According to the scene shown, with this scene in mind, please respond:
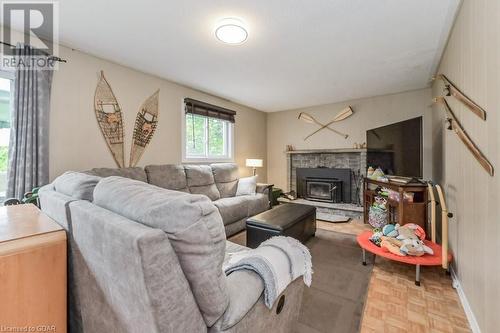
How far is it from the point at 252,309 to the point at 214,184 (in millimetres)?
2959

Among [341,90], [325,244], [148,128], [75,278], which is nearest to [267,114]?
[341,90]

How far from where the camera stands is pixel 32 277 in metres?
0.98

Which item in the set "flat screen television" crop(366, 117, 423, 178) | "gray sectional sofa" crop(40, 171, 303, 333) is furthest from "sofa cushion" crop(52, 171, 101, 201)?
"flat screen television" crop(366, 117, 423, 178)

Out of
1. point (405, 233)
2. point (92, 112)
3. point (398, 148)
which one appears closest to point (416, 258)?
point (405, 233)

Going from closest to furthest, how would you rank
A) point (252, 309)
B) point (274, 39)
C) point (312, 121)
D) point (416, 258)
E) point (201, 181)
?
1. point (252, 309)
2. point (416, 258)
3. point (274, 39)
4. point (201, 181)
5. point (312, 121)

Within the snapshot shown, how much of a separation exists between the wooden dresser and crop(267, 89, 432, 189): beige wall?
470 cm

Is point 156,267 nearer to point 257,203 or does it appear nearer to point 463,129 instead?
point 463,129

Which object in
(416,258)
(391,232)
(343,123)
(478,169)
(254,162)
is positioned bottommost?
(416,258)

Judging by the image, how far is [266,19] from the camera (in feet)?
6.44

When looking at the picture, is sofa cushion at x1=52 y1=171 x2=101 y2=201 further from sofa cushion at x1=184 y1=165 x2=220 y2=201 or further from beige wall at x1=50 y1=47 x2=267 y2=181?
sofa cushion at x1=184 y1=165 x2=220 y2=201

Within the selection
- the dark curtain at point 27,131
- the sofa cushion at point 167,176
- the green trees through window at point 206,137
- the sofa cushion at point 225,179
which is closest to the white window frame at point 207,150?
the green trees through window at point 206,137

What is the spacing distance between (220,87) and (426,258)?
138 inches

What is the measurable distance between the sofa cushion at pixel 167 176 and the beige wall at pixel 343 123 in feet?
9.45

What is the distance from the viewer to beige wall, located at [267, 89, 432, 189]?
393 centimetres
